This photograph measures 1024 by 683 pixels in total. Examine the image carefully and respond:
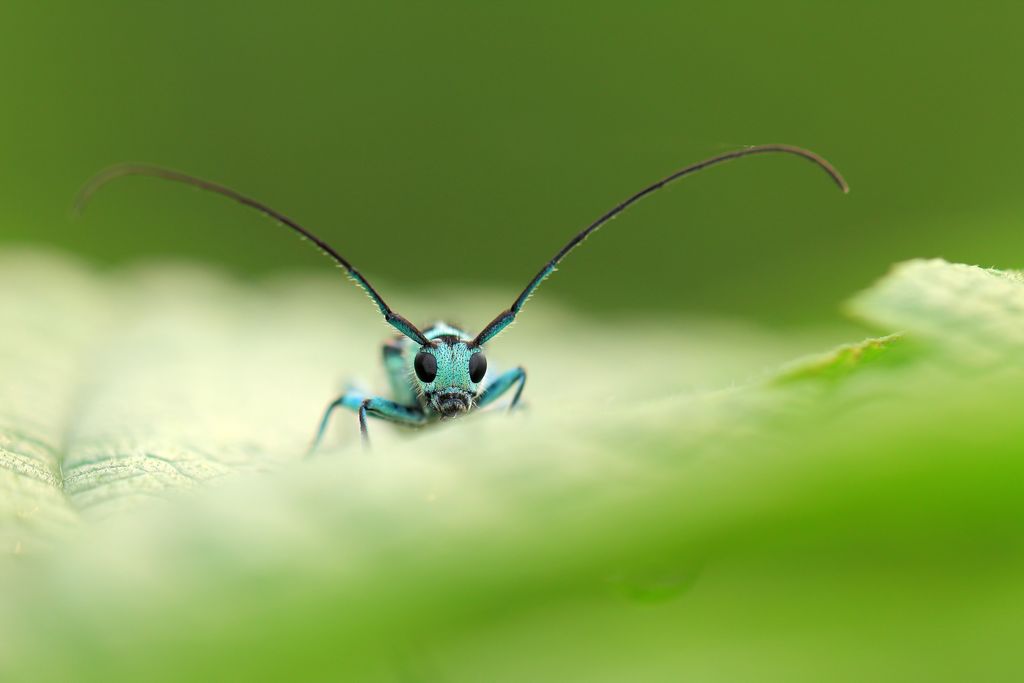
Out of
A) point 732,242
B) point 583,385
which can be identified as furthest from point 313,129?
point 583,385

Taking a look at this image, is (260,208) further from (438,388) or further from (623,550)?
(623,550)

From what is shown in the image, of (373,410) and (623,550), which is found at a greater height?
(373,410)

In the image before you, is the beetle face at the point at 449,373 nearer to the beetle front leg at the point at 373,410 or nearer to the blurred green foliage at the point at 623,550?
the beetle front leg at the point at 373,410

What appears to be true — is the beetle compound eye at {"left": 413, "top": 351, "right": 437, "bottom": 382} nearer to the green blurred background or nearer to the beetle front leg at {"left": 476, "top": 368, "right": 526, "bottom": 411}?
the beetle front leg at {"left": 476, "top": 368, "right": 526, "bottom": 411}

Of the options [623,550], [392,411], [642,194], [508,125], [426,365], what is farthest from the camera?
[508,125]

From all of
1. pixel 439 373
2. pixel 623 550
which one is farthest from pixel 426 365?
pixel 623 550

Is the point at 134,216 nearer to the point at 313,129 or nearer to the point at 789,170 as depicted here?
the point at 313,129

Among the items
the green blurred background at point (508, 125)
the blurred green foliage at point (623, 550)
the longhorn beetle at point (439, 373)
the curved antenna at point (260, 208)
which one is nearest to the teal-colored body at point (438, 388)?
the longhorn beetle at point (439, 373)
